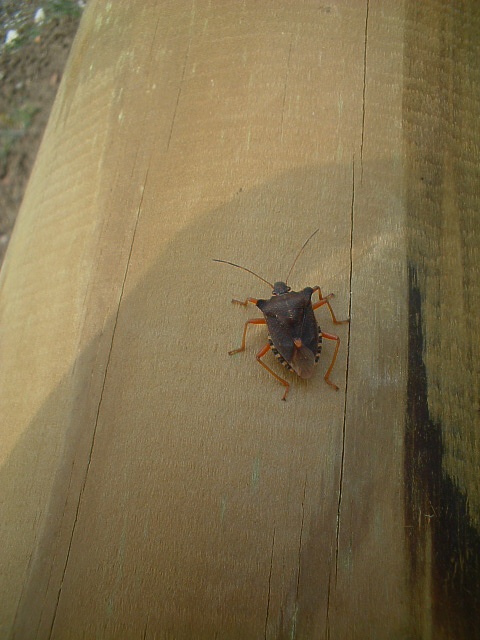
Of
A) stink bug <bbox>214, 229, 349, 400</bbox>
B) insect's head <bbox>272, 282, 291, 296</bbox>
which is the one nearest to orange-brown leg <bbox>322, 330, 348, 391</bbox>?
stink bug <bbox>214, 229, 349, 400</bbox>

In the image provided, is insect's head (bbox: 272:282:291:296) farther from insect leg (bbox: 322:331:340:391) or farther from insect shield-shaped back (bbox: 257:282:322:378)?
insect leg (bbox: 322:331:340:391)

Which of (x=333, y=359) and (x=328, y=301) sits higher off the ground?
(x=328, y=301)

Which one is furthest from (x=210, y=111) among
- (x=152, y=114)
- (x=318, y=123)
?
(x=318, y=123)

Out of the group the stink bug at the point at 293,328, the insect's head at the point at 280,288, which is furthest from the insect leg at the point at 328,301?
the insect's head at the point at 280,288

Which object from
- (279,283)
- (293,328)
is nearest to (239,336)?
(279,283)

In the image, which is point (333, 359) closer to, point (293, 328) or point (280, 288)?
point (280, 288)

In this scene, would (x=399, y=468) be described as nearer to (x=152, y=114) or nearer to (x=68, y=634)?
(x=68, y=634)

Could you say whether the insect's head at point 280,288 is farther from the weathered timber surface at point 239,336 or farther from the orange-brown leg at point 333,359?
the orange-brown leg at point 333,359
